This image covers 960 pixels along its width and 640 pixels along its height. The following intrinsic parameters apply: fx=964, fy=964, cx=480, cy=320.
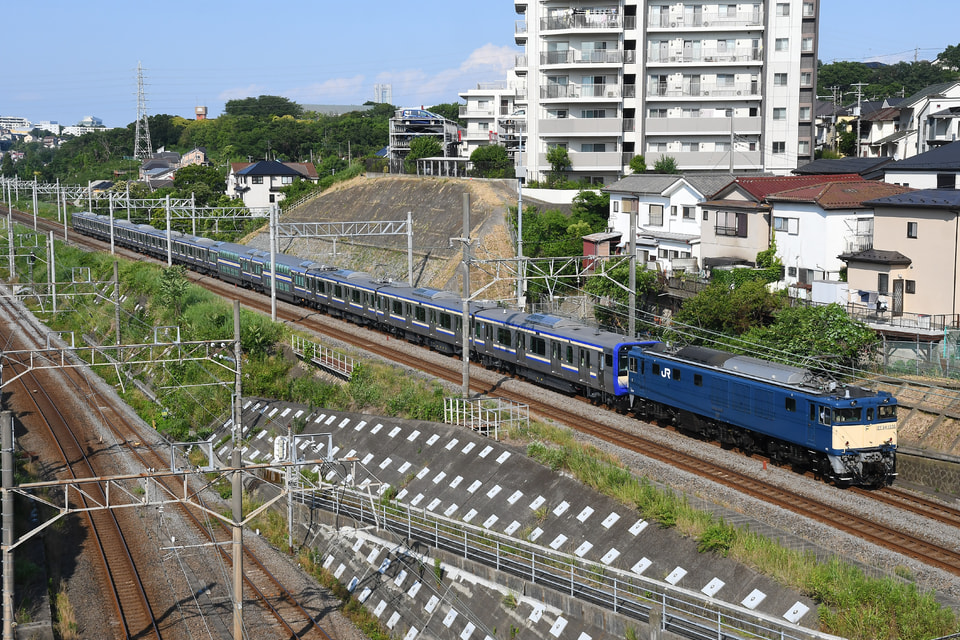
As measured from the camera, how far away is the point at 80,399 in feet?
122

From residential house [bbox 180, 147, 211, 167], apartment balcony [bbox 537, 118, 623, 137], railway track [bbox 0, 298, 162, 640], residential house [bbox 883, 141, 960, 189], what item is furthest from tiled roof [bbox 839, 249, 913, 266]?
residential house [bbox 180, 147, 211, 167]

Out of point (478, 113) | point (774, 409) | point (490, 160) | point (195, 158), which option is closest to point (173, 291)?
point (490, 160)

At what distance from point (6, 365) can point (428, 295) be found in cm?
1801

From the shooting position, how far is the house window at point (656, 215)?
4481 cm

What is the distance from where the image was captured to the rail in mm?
14492

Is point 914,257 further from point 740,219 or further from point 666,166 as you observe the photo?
point 666,166

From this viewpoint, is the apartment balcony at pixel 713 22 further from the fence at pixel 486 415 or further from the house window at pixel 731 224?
the fence at pixel 486 415

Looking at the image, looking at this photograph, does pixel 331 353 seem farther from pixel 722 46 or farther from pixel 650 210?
pixel 722 46

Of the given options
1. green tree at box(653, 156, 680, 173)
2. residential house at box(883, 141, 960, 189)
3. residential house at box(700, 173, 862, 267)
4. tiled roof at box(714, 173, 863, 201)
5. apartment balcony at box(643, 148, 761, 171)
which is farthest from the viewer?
apartment balcony at box(643, 148, 761, 171)

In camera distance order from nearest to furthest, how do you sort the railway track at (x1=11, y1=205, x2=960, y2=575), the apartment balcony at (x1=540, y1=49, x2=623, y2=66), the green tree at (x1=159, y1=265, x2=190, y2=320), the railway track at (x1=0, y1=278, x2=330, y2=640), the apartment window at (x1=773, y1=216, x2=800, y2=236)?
the railway track at (x1=11, y1=205, x2=960, y2=575), the railway track at (x1=0, y1=278, x2=330, y2=640), the apartment window at (x1=773, y1=216, x2=800, y2=236), the green tree at (x1=159, y1=265, x2=190, y2=320), the apartment balcony at (x1=540, y1=49, x2=623, y2=66)

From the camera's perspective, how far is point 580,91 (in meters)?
55.6

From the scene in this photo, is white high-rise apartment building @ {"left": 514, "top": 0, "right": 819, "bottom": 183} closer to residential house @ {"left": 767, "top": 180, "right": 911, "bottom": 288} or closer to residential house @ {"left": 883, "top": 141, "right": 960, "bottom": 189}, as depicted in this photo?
residential house @ {"left": 883, "top": 141, "right": 960, "bottom": 189}

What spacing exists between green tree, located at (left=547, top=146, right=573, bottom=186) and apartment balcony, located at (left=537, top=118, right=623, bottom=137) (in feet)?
3.32

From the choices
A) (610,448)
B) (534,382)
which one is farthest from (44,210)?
(610,448)
